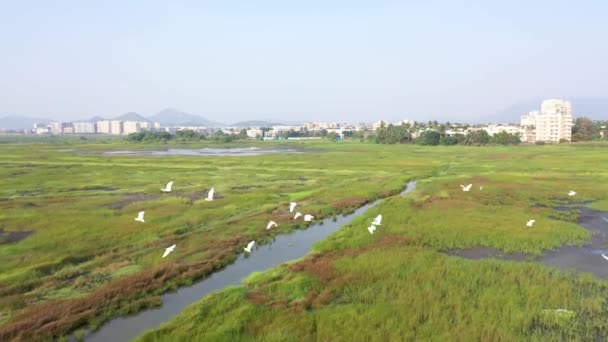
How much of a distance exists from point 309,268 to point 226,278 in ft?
10.5

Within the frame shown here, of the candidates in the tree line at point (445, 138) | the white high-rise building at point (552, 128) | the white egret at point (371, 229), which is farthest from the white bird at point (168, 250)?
the white high-rise building at point (552, 128)

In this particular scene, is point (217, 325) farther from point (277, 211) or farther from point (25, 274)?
point (277, 211)

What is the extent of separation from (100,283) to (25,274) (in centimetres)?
318

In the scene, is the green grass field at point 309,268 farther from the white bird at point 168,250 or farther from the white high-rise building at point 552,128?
the white high-rise building at point 552,128

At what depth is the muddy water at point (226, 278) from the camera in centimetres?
1275

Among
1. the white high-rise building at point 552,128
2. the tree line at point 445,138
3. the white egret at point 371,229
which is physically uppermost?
the white high-rise building at point 552,128

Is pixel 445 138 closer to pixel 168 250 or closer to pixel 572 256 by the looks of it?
pixel 572 256

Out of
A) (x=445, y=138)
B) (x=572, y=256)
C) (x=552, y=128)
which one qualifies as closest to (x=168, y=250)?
(x=572, y=256)

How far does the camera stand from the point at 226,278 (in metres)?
17.0

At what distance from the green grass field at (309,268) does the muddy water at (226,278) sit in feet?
1.81

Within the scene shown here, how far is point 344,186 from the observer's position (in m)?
40.9

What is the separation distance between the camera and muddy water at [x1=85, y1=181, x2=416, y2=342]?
1275 centimetres

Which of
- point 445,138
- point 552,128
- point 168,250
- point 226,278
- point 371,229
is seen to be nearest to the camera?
point 226,278

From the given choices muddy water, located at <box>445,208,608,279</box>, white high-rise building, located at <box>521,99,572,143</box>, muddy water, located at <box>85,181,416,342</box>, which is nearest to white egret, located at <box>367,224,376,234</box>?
muddy water, located at <box>85,181,416,342</box>
